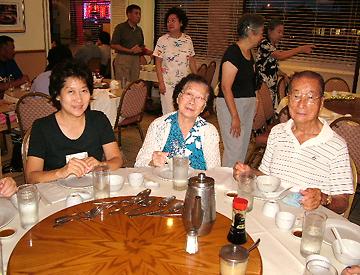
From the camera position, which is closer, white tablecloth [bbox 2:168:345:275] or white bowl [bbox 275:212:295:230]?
white tablecloth [bbox 2:168:345:275]

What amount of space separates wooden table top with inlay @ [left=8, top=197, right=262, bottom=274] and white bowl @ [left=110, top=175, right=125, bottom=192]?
307 mm

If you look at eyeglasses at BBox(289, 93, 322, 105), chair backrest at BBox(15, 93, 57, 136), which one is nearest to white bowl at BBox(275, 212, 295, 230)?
eyeglasses at BBox(289, 93, 322, 105)

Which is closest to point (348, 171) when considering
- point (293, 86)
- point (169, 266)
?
point (293, 86)

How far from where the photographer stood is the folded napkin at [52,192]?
1699 millimetres

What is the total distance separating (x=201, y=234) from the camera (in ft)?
4.53

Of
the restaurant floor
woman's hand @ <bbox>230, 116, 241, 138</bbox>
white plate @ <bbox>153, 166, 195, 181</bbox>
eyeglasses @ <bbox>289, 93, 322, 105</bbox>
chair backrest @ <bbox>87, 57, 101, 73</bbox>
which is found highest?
eyeglasses @ <bbox>289, 93, 322, 105</bbox>

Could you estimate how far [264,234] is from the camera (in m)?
1.47

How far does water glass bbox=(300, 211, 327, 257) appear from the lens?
134cm

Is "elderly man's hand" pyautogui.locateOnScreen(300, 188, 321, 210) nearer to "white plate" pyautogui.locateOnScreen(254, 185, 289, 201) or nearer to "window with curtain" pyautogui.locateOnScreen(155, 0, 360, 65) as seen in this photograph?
"white plate" pyautogui.locateOnScreen(254, 185, 289, 201)

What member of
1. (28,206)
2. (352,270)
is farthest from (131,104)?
(352,270)

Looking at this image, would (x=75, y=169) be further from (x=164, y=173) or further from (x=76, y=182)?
(x=164, y=173)

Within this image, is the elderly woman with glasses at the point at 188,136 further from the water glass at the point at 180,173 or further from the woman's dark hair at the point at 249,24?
the woman's dark hair at the point at 249,24

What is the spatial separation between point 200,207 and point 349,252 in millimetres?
533

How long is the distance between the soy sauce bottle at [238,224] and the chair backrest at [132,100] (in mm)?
3297
